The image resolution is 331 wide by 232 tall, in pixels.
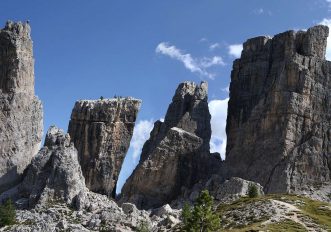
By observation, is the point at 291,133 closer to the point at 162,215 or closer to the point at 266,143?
the point at 266,143

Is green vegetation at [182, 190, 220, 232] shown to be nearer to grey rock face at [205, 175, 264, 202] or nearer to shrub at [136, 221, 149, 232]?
shrub at [136, 221, 149, 232]

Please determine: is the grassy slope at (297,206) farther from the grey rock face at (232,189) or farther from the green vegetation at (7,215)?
the green vegetation at (7,215)

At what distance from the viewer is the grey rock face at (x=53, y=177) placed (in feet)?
607

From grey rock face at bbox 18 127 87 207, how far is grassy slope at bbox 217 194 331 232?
41.2 m

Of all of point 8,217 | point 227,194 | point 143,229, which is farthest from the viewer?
point 227,194

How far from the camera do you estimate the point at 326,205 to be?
160625 mm


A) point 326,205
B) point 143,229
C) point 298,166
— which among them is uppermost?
point 298,166

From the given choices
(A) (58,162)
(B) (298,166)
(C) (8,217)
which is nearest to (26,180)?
(A) (58,162)

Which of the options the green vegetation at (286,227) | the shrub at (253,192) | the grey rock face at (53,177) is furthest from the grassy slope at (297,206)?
the grey rock face at (53,177)

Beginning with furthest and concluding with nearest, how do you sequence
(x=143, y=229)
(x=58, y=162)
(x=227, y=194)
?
(x=58, y=162) < (x=227, y=194) < (x=143, y=229)

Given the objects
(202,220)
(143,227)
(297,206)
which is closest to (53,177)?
(143,227)

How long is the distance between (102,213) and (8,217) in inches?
820

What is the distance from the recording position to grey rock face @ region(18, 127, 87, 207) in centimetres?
18488

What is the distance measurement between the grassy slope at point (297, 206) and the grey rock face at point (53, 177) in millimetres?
41192
